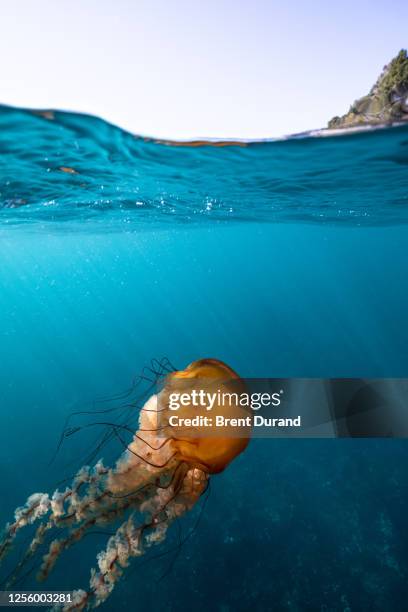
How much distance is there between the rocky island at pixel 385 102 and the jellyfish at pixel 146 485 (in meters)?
6.35

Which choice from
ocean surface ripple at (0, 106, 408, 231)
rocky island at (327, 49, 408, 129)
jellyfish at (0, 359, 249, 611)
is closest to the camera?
jellyfish at (0, 359, 249, 611)

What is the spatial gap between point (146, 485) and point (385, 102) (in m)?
7.71

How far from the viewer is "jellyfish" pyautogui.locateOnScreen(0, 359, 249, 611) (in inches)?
112

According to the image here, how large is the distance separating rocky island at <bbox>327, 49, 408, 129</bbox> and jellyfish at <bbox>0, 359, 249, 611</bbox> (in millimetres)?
6351

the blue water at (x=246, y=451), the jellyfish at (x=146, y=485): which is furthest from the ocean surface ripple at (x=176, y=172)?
the jellyfish at (x=146, y=485)

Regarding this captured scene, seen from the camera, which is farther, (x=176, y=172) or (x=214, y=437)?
(x=176, y=172)

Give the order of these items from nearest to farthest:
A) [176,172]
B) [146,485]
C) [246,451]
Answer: [146,485] → [176,172] → [246,451]

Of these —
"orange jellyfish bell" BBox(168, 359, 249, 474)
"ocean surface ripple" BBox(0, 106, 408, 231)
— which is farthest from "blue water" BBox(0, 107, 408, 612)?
"orange jellyfish bell" BBox(168, 359, 249, 474)

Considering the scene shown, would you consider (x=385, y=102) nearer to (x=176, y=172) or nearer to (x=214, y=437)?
(x=176, y=172)

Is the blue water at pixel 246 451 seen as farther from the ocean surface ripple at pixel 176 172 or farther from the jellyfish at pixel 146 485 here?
the jellyfish at pixel 146 485

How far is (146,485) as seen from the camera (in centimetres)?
304

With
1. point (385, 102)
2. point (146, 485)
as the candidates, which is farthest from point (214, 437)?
point (385, 102)

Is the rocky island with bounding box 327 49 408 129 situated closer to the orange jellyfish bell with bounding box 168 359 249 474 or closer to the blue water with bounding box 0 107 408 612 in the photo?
the blue water with bounding box 0 107 408 612

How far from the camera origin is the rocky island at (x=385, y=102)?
594 centimetres
